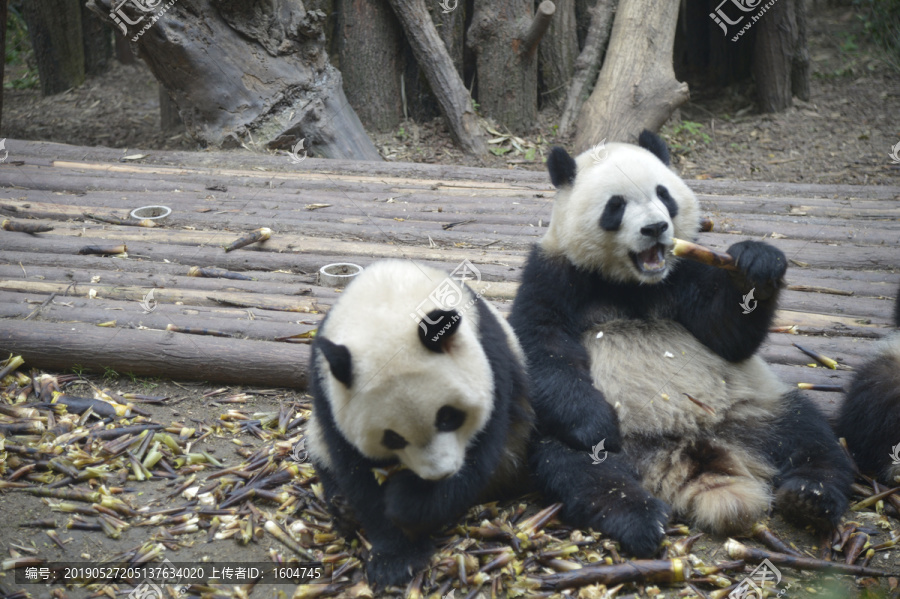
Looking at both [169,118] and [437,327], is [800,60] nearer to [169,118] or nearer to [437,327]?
[169,118]

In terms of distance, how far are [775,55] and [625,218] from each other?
811 cm

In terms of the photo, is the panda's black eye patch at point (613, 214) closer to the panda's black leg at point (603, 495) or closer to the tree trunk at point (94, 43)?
the panda's black leg at point (603, 495)

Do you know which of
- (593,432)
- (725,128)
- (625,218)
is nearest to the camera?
(593,432)

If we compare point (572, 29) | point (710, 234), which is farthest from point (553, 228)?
point (572, 29)

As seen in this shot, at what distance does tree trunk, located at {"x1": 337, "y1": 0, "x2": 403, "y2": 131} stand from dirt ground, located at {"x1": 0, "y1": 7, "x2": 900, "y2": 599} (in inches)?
13.2

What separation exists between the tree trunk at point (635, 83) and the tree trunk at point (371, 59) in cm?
254

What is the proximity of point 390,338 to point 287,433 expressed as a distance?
66.7 inches

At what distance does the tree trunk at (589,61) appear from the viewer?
32.1 feet

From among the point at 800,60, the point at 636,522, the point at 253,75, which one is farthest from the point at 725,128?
the point at 636,522

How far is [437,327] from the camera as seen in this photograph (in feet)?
9.64

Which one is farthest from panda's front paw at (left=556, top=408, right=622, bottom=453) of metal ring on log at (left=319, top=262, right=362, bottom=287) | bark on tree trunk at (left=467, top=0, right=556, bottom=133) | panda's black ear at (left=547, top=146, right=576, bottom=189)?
bark on tree trunk at (left=467, top=0, right=556, bottom=133)

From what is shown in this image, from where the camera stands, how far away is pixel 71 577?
333 centimetres

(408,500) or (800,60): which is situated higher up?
(800,60)

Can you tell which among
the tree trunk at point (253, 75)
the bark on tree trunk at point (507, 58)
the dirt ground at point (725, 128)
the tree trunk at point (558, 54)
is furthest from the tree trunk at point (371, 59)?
the tree trunk at point (558, 54)
